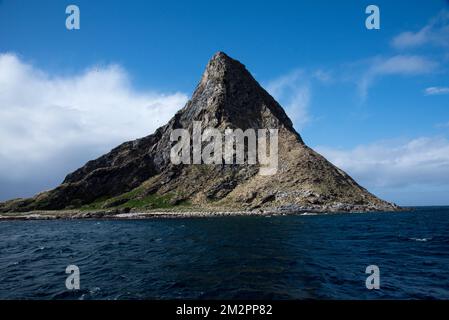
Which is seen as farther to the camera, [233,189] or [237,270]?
[233,189]

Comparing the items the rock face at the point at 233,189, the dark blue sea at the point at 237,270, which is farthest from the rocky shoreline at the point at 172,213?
the dark blue sea at the point at 237,270

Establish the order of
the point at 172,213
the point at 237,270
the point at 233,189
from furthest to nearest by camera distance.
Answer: the point at 233,189, the point at 172,213, the point at 237,270

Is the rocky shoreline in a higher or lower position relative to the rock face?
lower

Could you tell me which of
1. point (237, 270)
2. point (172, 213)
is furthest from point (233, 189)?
point (237, 270)

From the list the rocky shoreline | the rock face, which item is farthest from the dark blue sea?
the rock face

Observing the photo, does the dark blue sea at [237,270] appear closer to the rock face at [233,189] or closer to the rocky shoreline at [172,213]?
the rocky shoreline at [172,213]

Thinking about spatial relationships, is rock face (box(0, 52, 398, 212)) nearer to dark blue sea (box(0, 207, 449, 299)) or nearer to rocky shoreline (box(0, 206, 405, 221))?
rocky shoreline (box(0, 206, 405, 221))

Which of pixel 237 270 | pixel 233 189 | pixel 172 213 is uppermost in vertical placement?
pixel 233 189

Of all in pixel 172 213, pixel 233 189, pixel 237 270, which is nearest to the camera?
pixel 237 270

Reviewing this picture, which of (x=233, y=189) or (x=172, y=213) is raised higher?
(x=233, y=189)

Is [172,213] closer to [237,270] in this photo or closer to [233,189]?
[233,189]

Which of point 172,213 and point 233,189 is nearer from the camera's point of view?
point 172,213
